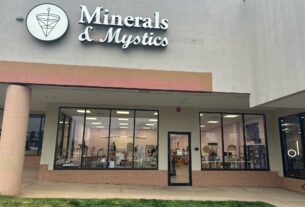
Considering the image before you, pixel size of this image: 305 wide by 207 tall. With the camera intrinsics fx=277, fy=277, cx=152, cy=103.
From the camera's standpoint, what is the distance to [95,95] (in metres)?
12.0

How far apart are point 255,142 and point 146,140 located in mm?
5943

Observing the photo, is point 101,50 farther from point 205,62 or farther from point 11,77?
point 205,62

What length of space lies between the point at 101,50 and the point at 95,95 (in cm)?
238

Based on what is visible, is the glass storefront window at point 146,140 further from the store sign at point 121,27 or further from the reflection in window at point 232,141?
the store sign at point 121,27

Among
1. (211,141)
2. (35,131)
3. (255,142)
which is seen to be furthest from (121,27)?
(35,131)

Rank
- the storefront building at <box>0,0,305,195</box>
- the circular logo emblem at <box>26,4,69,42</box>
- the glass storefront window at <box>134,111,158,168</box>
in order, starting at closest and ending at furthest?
the storefront building at <box>0,0,305,195</box> → the circular logo emblem at <box>26,4,69,42</box> → the glass storefront window at <box>134,111,158,168</box>

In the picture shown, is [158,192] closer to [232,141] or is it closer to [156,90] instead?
[156,90]

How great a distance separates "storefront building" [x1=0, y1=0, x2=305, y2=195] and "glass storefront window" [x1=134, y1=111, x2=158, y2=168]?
0.17 feet

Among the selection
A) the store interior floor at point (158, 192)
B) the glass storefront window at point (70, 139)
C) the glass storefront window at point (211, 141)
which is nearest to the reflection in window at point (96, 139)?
the glass storefront window at point (70, 139)

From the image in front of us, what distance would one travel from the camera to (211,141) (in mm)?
14750

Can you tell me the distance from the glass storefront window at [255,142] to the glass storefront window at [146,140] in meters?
5.00

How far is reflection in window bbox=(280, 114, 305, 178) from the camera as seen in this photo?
13053mm

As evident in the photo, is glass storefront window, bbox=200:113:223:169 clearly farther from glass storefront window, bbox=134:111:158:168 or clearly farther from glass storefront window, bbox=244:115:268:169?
glass storefront window, bbox=134:111:158:168

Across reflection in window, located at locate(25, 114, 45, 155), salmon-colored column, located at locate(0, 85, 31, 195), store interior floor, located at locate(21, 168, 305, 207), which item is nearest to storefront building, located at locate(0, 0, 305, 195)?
salmon-colored column, located at locate(0, 85, 31, 195)
